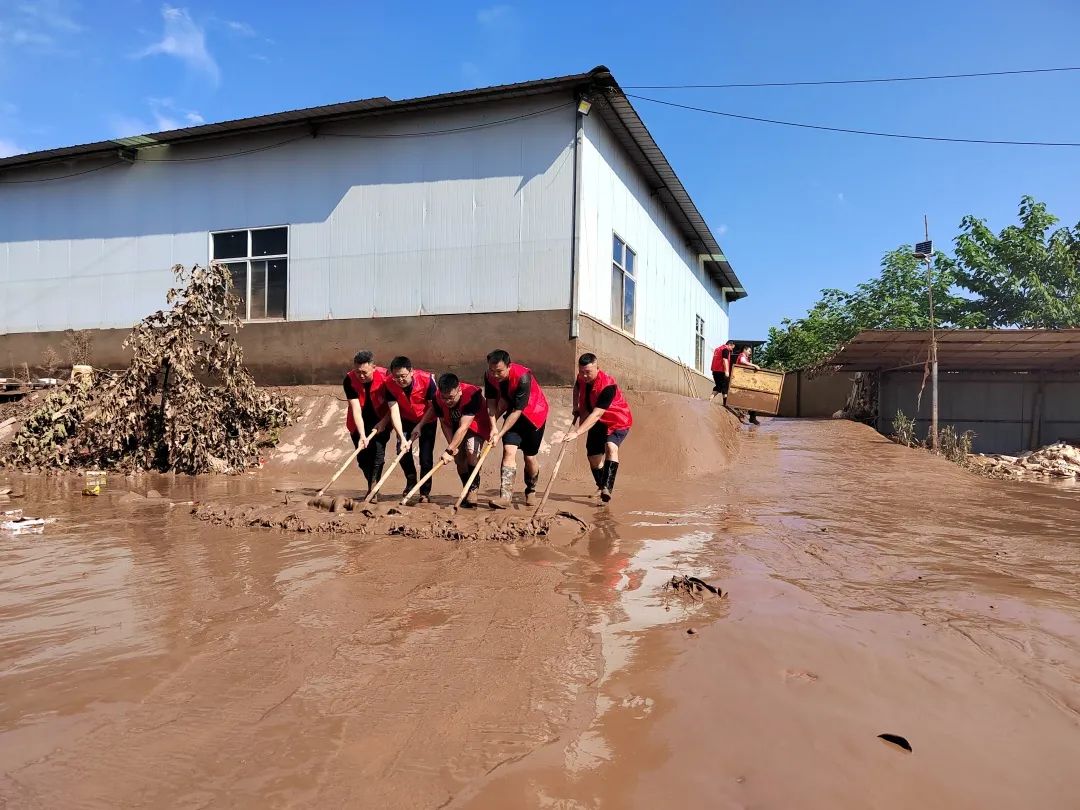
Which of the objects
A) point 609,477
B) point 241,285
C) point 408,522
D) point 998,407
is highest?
point 241,285

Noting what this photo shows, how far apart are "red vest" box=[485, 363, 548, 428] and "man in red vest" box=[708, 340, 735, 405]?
682 centimetres

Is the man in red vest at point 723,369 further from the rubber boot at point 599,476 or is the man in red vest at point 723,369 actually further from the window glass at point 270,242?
the window glass at point 270,242

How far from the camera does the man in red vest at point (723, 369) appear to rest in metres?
12.3

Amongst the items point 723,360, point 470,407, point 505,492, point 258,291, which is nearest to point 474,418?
point 470,407

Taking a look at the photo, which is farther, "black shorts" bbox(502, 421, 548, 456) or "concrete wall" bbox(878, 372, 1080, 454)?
"concrete wall" bbox(878, 372, 1080, 454)

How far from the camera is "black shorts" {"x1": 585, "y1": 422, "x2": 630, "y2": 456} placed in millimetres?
6188

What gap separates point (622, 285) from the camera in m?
11.0

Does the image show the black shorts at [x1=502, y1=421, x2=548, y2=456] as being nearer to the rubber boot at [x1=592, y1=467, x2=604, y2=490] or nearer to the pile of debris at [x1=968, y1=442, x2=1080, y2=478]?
the rubber boot at [x1=592, y1=467, x2=604, y2=490]

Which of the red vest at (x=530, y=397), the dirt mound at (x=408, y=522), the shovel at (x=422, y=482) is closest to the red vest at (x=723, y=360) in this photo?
the red vest at (x=530, y=397)

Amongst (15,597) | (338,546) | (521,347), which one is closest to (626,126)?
(521,347)

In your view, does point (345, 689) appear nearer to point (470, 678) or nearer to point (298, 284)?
point (470, 678)

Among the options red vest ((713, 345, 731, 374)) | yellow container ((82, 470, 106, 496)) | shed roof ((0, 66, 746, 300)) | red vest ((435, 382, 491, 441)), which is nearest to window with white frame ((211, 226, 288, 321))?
shed roof ((0, 66, 746, 300))

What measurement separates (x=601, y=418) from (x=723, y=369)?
7.06 m

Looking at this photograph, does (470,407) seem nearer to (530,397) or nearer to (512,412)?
(512,412)
